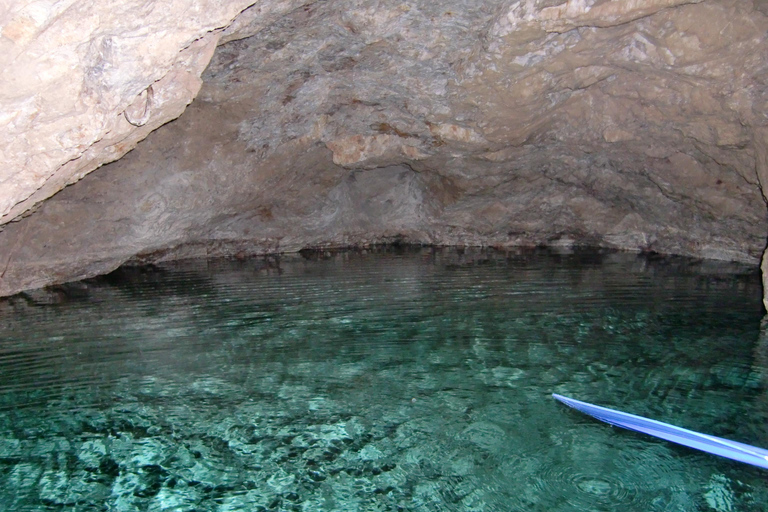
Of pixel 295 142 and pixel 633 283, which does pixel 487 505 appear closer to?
pixel 633 283

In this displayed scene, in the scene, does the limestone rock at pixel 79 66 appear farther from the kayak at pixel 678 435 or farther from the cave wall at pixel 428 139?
the kayak at pixel 678 435

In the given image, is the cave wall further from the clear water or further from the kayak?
the kayak

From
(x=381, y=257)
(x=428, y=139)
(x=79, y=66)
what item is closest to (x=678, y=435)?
(x=79, y=66)

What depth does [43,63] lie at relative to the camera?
407 centimetres

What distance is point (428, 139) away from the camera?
31.7ft

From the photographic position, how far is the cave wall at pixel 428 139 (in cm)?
601

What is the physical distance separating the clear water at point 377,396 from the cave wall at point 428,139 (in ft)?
5.47

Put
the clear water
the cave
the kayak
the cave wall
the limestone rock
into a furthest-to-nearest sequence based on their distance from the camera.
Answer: the cave wall < the limestone rock < the cave < the kayak < the clear water

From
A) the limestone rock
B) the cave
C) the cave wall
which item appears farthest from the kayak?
the limestone rock

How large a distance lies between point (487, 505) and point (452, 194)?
30.0 feet

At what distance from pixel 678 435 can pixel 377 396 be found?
7.01 ft

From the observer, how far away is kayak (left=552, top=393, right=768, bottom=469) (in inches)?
139

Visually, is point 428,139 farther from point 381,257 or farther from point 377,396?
point 377,396

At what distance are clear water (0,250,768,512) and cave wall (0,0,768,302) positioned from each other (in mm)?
1668
